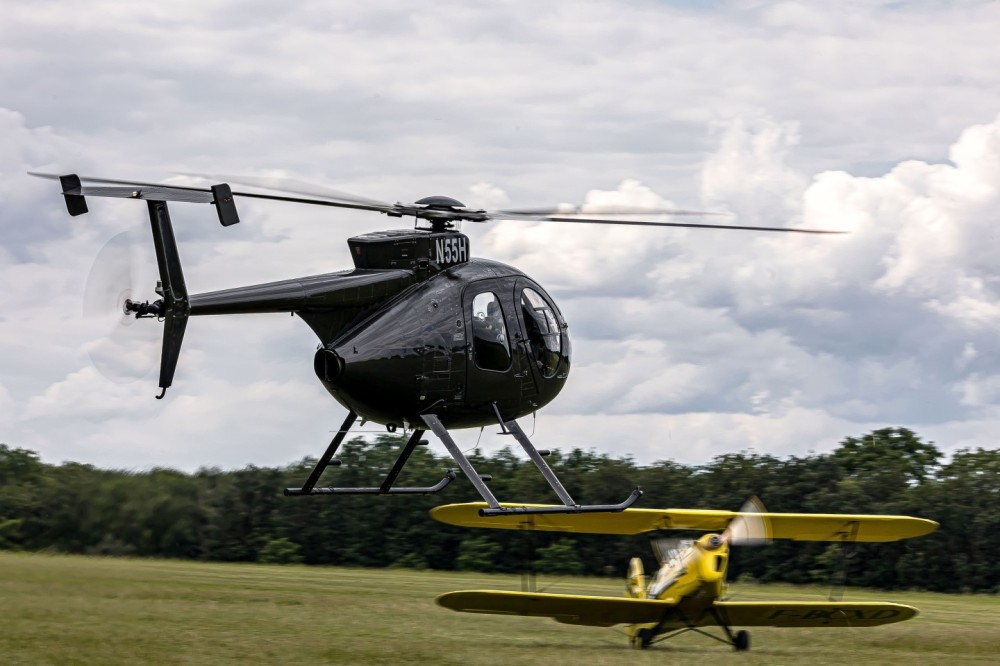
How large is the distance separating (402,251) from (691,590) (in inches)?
275

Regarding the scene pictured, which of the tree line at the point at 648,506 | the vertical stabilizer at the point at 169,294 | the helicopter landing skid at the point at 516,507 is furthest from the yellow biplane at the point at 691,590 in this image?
the tree line at the point at 648,506

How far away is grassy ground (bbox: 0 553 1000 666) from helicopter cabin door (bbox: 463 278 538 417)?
12.0 feet

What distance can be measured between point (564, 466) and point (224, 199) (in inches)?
1289

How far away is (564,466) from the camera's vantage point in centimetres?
4559

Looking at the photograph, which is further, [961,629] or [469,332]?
[961,629]

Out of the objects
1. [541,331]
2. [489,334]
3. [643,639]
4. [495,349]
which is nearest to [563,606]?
[643,639]

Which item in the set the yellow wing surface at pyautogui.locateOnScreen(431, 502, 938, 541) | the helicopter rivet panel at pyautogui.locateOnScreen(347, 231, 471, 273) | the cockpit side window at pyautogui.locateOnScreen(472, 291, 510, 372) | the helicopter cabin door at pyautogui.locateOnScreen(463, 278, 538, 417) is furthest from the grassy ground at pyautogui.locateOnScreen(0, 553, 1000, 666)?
the helicopter rivet panel at pyautogui.locateOnScreen(347, 231, 471, 273)

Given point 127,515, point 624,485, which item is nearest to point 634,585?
point 127,515

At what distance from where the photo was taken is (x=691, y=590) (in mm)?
19172

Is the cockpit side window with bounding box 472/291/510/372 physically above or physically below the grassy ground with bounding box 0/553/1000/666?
above

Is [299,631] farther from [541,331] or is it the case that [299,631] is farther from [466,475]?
[541,331]

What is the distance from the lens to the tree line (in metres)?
38.2

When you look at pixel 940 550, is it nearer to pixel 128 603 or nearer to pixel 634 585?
pixel 634 585

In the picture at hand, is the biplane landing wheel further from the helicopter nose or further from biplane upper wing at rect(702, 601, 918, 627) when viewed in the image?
the helicopter nose
